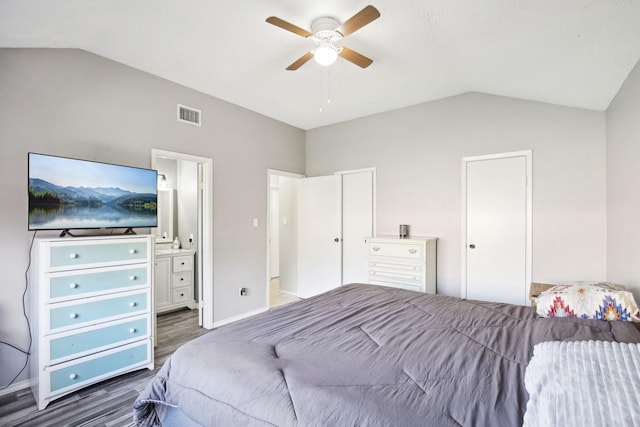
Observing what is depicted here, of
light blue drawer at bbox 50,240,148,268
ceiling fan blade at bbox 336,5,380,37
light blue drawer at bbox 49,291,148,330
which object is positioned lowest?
light blue drawer at bbox 49,291,148,330

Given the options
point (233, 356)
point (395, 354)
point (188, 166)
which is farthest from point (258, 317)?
point (188, 166)

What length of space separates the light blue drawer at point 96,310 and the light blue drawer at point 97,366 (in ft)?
1.03

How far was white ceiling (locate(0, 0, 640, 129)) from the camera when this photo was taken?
182 cm

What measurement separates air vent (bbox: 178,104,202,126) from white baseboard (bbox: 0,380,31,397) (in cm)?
266

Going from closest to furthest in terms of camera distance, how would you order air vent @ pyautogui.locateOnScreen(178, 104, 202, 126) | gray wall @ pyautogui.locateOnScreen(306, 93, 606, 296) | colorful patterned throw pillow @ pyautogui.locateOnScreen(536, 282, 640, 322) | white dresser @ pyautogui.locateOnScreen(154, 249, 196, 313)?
colorful patterned throw pillow @ pyautogui.locateOnScreen(536, 282, 640, 322)
gray wall @ pyautogui.locateOnScreen(306, 93, 606, 296)
air vent @ pyautogui.locateOnScreen(178, 104, 202, 126)
white dresser @ pyautogui.locateOnScreen(154, 249, 196, 313)

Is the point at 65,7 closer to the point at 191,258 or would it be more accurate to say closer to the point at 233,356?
the point at 233,356

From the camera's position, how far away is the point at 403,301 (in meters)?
2.09

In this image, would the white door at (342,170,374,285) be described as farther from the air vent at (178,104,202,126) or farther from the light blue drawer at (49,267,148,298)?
the light blue drawer at (49,267,148,298)

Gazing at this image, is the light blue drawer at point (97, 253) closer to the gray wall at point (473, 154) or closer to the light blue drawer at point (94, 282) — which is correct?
the light blue drawer at point (94, 282)

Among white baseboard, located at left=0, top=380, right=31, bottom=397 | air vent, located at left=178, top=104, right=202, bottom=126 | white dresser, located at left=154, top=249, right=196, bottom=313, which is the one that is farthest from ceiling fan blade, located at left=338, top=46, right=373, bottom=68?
white baseboard, located at left=0, top=380, right=31, bottom=397

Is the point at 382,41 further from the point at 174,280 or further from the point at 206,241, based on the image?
the point at 174,280

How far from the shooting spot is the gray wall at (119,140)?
2264mm

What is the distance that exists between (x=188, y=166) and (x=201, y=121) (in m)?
1.13

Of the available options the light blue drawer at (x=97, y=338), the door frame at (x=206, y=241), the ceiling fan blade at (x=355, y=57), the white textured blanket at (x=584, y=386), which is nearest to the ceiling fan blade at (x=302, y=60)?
the ceiling fan blade at (x=355, y=57)
